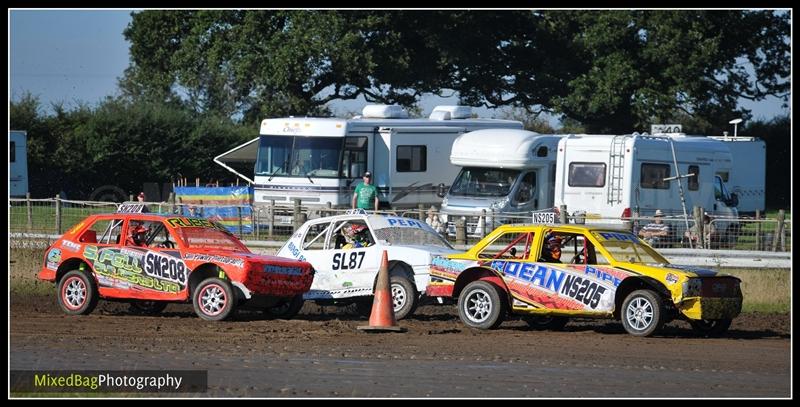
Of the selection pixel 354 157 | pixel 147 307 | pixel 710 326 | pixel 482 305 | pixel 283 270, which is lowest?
pixel 147 307

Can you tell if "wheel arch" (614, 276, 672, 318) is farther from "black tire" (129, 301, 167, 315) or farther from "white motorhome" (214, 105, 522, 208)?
"white motorhome" (214, 105, 522, 208)

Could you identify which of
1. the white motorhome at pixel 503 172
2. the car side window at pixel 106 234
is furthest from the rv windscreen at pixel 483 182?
the car side window at pixel 106 234

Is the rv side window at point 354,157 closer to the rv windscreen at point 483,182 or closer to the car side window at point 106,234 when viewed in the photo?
the rv windscreen at point 483,182

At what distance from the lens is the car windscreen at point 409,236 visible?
58.9 ft

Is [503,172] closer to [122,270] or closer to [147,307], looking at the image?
[147,307]

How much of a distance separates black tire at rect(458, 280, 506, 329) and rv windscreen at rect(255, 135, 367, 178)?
13787 millimetres

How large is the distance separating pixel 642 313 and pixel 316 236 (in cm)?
532

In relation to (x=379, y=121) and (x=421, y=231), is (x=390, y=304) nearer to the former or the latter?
(x=421, y=231)

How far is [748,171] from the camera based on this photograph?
112 feet

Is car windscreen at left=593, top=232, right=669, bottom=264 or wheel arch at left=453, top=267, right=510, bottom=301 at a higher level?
car windscreen at left=593, top=232, right=669, bottom=264

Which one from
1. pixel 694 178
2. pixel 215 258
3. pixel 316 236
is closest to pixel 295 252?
pixel 316 236

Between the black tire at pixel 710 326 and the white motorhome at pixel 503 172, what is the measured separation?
11.8m

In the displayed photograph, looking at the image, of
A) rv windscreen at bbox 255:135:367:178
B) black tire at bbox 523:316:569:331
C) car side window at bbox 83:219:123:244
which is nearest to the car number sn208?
black tire at bbox 523:316:569:331

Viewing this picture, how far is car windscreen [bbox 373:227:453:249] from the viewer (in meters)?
18.0
